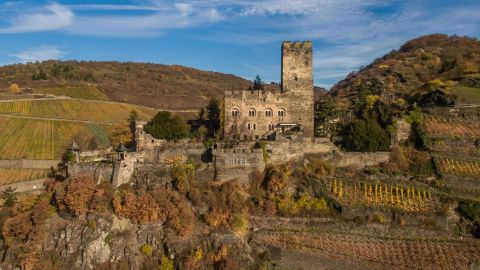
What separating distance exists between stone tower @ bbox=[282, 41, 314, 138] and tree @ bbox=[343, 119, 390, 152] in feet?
12.4

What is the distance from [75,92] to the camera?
65.4 meters

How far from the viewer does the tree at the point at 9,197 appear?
111 ft

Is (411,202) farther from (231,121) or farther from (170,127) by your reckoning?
(170,127)

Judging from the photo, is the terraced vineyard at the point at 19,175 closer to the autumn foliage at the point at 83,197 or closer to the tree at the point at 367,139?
the autumn foliage at the point at 83,197

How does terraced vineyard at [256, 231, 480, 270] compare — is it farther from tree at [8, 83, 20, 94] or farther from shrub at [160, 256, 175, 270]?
tree at [8, 83, 20, 94]

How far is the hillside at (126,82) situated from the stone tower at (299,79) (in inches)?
1341

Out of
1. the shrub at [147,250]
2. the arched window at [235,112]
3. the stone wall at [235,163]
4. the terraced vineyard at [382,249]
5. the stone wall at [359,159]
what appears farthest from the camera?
the arched window at [235,112]

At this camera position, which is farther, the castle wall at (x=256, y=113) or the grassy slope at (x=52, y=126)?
the grassy slope at (x=52, y=126)

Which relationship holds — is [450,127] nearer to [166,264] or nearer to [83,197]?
[166,264]

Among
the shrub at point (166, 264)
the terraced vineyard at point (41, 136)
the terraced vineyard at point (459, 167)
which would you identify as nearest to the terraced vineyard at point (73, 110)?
the terraced vineyard at point (41, 136)

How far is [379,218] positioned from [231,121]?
14042 millimetres

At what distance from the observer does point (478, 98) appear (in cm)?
4597

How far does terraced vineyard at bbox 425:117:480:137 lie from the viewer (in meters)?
37.1

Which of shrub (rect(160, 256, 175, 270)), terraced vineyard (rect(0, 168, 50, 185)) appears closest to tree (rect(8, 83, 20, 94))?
terraced vineyard (rect(0, 168, 50, 185))
